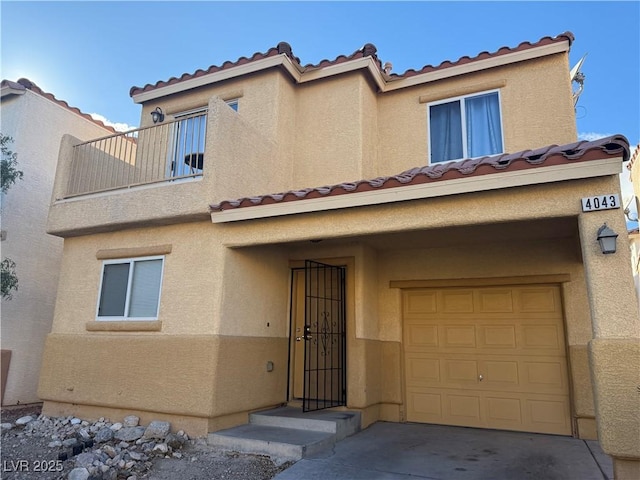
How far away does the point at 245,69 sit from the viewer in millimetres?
10422

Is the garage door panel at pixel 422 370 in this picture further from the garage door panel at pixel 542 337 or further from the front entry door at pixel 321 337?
the garage door panel at pixel 542 337

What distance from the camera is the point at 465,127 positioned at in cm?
972

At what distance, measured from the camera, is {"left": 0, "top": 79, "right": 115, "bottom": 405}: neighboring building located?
34.3 ft

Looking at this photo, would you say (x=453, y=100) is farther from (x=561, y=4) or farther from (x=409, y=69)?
(x=561, y=4)

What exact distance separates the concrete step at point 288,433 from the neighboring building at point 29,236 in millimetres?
6004

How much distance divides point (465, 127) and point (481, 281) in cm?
330

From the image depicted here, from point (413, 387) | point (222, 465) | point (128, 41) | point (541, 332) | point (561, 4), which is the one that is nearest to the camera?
point (222, 465)

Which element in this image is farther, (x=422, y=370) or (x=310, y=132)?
(x=310, y=132)

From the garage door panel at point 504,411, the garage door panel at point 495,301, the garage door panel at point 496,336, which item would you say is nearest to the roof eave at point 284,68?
the garage door panel at point 495,301

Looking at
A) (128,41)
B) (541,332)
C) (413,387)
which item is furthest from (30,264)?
(541,332)

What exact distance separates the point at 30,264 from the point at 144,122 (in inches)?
171

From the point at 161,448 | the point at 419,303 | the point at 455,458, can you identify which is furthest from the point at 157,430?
the point at 419,303

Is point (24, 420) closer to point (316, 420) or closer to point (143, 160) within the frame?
point (316, 420)

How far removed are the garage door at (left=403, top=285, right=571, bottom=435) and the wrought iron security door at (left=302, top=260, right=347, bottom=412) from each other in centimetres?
137
